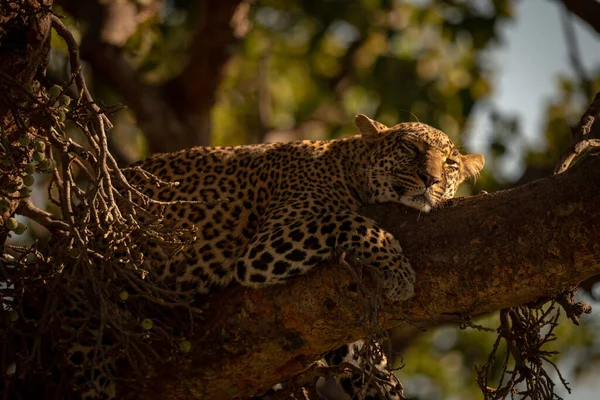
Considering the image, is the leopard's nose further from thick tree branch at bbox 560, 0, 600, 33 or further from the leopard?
thick tree branch at bbox 560, 0, 600, 33

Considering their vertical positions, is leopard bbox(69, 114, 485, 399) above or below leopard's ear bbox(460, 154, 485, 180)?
above

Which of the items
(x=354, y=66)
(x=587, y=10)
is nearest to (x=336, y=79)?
(x=354, y=66)

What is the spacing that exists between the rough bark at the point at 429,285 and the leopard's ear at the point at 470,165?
129 centimetres

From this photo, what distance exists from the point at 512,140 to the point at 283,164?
19.6 feet

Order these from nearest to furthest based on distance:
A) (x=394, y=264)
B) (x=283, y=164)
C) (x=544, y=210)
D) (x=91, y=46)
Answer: (x=544, y=210)
(x=394, y=264)
(x=283, y=164)
(x=91, y=46)

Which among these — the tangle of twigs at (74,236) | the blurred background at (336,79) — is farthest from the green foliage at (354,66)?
the tangle of twigs at (74,236)

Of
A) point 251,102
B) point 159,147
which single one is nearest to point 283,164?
point 159,147

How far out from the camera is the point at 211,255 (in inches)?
304

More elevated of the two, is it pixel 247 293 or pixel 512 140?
pixel 247 293

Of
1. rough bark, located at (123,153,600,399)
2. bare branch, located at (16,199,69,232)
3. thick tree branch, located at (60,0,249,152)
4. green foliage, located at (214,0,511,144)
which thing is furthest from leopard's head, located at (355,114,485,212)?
thick tree branch, located at (60,0,249,152)

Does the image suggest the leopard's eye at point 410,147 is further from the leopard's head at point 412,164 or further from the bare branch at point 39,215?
the bare branch at point 39,215

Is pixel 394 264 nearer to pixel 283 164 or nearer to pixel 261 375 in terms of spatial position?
pixel 261 375

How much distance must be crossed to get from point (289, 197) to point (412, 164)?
1077 mm

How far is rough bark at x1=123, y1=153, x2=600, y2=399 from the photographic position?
5852 mm
